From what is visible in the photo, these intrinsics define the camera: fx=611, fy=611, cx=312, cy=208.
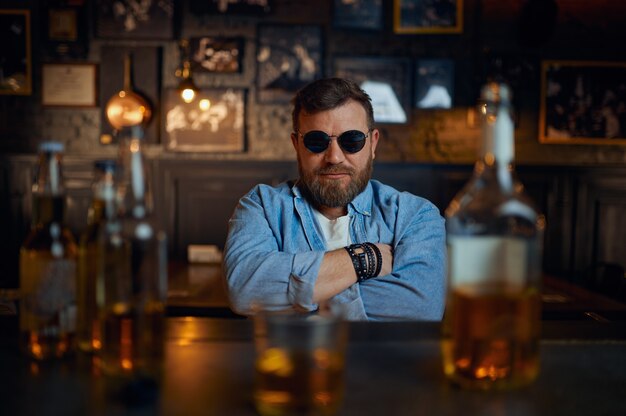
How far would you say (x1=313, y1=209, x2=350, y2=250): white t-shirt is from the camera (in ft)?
6.66

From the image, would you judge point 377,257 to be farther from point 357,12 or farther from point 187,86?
point 357,12

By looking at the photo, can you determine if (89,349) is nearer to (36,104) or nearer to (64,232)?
(64,232)

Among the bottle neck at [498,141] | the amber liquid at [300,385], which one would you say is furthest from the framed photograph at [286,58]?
the amber liquid at [300,385]

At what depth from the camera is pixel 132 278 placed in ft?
2.53

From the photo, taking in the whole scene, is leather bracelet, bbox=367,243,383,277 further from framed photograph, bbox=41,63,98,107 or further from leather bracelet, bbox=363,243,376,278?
framed photograph, bbox=41,63,98,107

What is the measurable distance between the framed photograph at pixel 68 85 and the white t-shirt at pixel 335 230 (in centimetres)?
285

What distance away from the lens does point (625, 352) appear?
873mm

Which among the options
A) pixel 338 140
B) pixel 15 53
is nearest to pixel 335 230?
pixel 338 140

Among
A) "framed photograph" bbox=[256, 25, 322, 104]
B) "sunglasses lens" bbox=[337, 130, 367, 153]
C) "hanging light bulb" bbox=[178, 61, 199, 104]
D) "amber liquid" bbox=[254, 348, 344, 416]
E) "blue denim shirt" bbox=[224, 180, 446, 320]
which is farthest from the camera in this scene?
"framed photograph" bbox=[256, 25, 322, 104]

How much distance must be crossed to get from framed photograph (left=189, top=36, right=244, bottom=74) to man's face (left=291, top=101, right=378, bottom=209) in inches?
94.4

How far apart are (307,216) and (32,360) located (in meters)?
1.27

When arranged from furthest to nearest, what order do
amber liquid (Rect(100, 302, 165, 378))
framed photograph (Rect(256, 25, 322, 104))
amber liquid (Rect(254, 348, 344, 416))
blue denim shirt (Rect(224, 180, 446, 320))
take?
framed photograph (Rect(256, 25, 322, 104)) → blue denim shirt (Rect(224, 180, 446, 320)) → amber liquid (Rect(100, 302, 165, 378)) → amber liquid (Rect(254, 348, 344, 416))

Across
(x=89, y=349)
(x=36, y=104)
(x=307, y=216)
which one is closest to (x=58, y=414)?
(x=89, y=349)

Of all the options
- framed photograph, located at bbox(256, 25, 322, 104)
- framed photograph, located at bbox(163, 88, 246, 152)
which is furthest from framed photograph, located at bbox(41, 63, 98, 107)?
framed photograph, located at bbox(256, 25, 322, 104)
